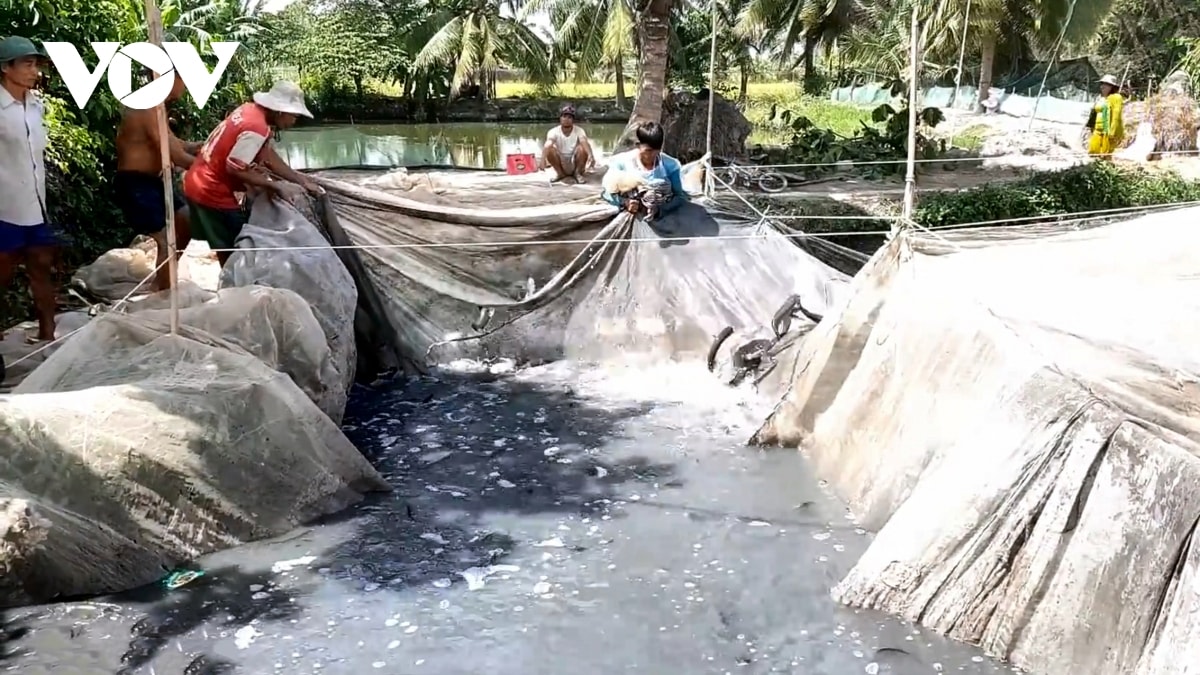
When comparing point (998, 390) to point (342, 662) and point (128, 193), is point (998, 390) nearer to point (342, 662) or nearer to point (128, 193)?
point (342, 662)

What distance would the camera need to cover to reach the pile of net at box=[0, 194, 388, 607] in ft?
8.75

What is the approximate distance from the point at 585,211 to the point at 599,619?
109 inches

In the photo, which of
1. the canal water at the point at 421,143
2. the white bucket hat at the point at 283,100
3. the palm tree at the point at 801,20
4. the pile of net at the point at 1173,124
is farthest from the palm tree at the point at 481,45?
the white bucket hat at the point at 283,100

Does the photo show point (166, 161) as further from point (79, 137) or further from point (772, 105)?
point (772, 105)

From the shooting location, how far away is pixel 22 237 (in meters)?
4.20

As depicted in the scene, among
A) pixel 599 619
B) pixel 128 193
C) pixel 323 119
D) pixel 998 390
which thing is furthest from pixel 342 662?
pixel 323 119

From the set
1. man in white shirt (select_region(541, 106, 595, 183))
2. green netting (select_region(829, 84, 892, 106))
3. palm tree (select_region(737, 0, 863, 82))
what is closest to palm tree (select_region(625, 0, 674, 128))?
man in white shirt (select_region(541, 106, 595, 183))

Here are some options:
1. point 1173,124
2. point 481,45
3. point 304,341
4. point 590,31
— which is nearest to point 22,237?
point 304,341

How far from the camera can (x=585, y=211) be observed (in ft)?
17.3

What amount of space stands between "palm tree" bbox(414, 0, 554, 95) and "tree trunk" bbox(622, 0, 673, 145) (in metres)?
11.6

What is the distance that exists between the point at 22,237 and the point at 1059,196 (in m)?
8.86

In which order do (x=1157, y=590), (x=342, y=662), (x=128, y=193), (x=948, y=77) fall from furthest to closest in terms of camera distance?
1. (x=948, y=77)
2. (x=128, y=193)
3. (x=342, y=662)
4. (x=1157, y=590)

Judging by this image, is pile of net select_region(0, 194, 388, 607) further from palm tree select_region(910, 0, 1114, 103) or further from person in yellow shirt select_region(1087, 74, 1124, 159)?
palm tree select_region(910, 0, 1114, 103)

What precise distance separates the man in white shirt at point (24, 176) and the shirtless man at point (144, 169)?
471mm
